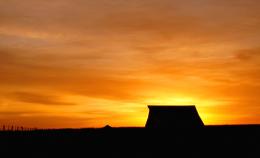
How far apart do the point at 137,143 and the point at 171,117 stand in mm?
9266

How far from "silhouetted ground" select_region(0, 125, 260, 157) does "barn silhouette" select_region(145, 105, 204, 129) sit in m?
7.51

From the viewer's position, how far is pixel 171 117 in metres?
44.2

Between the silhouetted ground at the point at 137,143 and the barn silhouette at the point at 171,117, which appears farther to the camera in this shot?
the barn silhouette at the point at 171,117

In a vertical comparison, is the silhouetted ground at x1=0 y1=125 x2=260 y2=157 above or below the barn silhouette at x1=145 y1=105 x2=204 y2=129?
below

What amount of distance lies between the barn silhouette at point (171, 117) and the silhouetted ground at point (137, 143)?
7508 millimetres

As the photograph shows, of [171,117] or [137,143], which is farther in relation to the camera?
[171,117]

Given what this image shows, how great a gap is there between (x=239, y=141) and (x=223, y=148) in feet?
5.17

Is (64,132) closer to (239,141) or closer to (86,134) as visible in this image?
(86,134)

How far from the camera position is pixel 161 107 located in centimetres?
4503

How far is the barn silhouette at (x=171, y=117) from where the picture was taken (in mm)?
44281

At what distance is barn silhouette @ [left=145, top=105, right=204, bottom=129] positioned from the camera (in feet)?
145

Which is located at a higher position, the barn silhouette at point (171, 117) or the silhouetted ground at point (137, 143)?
the barn silhouette at point (171, 117)

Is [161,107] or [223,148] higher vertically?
[161,107]

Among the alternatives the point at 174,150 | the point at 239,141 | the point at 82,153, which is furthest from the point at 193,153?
the point at 82,153
